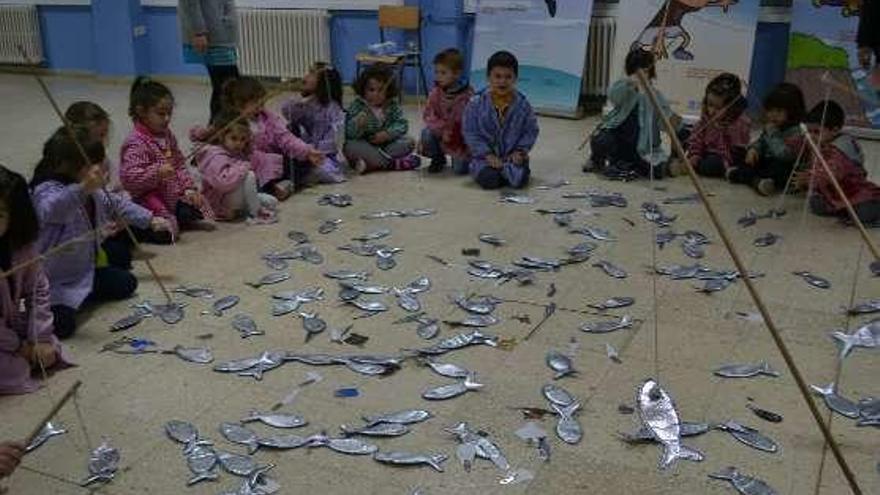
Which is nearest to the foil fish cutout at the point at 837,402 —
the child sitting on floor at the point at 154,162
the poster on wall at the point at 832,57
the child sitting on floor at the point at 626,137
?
the child sitting on floor at the point at 626,137

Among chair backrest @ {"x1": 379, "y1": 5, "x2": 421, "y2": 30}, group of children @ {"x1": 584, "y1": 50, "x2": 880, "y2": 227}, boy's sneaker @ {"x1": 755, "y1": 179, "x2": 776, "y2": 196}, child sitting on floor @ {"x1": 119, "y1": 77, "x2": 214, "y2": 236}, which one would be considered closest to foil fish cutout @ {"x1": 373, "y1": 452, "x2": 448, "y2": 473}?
child sitting on floor @ {"x1": 119, "y1": 77, "x2": 214, "y2": 236}

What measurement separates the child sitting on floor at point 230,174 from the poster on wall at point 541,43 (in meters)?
2.67

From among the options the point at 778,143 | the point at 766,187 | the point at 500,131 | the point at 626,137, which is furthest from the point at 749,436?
the point at 626,137

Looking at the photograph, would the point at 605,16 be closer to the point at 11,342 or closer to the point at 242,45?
the point at 242,45

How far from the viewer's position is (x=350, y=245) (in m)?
3.57

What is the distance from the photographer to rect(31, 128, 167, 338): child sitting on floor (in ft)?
8.97

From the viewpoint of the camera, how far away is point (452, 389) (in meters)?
2.40

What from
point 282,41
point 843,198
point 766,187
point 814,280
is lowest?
point 814,280

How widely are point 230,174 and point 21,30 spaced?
5.67 m

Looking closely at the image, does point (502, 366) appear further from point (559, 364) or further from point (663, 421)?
point (663, 421)

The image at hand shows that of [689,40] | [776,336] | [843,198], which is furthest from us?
[689,40]

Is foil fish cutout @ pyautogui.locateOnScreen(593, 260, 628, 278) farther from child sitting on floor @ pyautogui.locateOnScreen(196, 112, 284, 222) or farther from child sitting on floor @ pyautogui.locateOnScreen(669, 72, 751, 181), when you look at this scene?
child sitting on floor @ pyautogui.locateOnScreen(196, 112, 284, 222)

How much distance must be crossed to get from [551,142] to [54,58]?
538 centimetres

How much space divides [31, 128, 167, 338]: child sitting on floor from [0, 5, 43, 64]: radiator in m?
6.11
